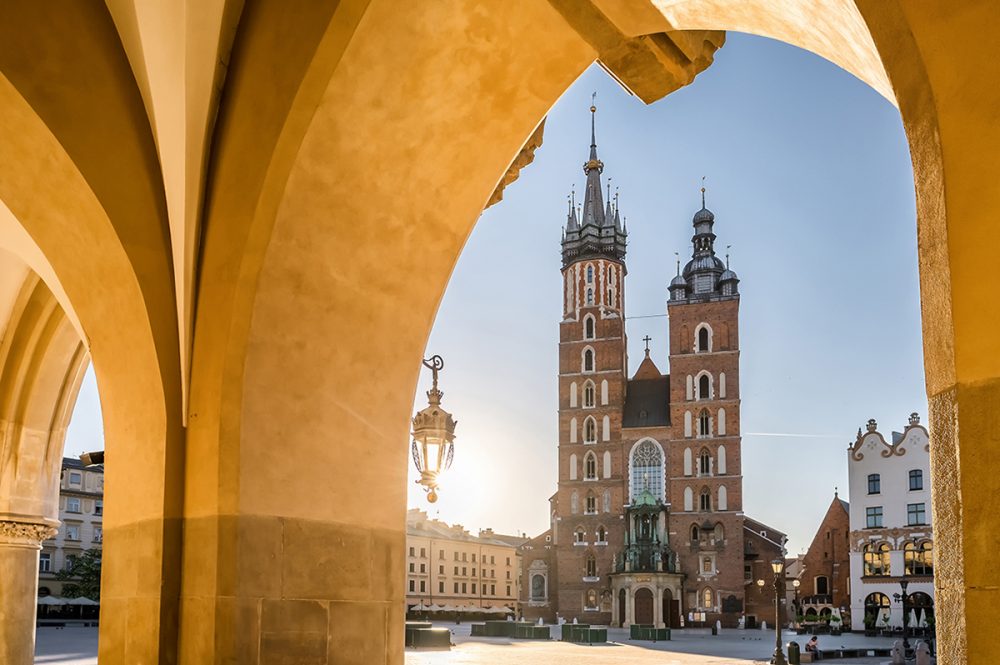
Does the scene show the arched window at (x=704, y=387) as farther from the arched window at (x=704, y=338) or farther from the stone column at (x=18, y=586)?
the stone column at (x=18, y=586)

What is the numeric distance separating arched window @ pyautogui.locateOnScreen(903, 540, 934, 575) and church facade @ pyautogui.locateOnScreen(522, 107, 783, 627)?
1591cm

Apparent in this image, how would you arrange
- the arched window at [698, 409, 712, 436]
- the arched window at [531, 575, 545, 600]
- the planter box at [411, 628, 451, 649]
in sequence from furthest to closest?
1. the arched window at [531, 575, 545, 600]
2. the arched window at [698, 409, 712, 436]
3. the planter box at [411, 628, 451, 649]

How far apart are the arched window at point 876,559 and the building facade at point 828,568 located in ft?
30.1

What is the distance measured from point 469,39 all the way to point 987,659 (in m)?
2.84

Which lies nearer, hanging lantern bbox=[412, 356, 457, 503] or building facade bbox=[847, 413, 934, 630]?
hanging lantern bbox=[412, 356, 457, 503]

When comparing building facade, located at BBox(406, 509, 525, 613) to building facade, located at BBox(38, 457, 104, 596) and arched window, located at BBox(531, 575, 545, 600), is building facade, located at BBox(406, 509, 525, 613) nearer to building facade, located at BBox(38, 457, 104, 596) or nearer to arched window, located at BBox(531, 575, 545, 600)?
arched window, located at BBox(531, 575, 545, 600)

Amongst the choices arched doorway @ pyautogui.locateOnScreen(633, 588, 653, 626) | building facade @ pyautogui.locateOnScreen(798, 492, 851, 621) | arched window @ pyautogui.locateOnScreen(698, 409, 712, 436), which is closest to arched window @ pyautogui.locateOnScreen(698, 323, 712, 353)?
arched window @ pyautogui.locateOnScreen(698, 409, 712, 436)

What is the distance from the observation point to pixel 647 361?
7288cm

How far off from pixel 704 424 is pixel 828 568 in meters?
12.3

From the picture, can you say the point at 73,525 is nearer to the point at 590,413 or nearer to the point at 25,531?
the point at 590,413

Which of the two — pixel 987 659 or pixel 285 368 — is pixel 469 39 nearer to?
pixel 285 368

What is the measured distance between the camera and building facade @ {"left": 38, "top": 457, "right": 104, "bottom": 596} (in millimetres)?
51438

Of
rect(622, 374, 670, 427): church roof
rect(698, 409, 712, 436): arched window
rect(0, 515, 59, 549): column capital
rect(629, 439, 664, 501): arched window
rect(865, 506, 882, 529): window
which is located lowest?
rect(865, 506, 882, 529): window

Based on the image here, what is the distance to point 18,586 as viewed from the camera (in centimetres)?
709
